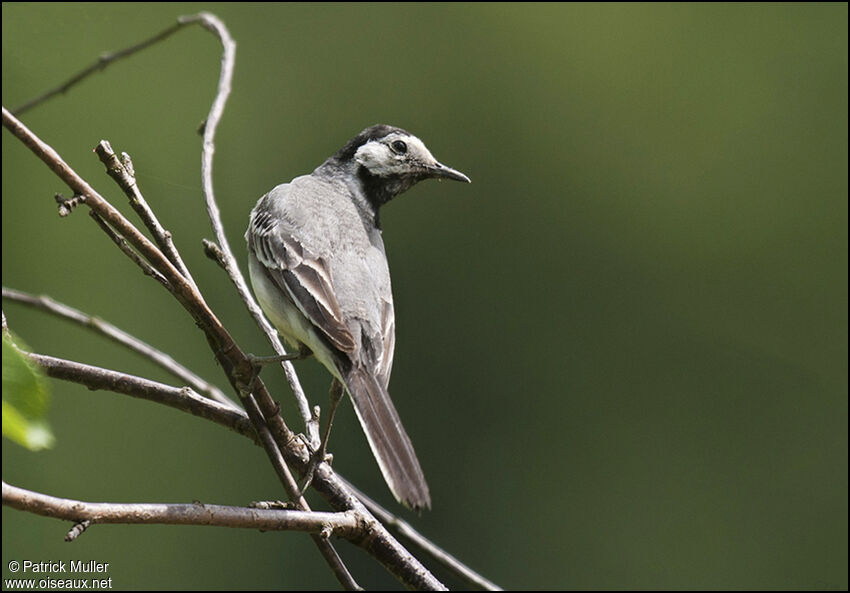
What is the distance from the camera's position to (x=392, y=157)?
186 inches

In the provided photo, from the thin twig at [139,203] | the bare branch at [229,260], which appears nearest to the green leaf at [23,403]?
the thin twig at [139,203]

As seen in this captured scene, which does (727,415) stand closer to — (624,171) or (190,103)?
(624,171)

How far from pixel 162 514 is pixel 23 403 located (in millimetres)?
778

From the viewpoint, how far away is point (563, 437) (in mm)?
10195

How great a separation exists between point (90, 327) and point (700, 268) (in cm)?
833

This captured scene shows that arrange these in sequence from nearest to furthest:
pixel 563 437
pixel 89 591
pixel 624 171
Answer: pixel 89 591 → pixel 563 437 → pixel 624 171

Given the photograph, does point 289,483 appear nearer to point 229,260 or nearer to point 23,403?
point 229,260

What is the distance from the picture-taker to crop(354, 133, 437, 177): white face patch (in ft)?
15.5

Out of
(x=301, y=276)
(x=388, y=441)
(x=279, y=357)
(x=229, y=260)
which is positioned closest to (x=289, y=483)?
(x=388, y=441)

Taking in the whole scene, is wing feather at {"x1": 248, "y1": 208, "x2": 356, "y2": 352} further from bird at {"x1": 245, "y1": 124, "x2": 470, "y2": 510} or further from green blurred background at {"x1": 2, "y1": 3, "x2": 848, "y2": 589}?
green blurred background at {"x1": 2, "y1": 3, "x2": 848, "y2": 589}

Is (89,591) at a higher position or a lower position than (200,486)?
A: higher

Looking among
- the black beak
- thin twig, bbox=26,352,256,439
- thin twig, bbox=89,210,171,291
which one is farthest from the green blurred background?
thin twig, bbox=89,210,171,291

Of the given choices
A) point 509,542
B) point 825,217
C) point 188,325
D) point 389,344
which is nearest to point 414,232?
point 188,325

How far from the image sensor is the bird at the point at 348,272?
317 cm
